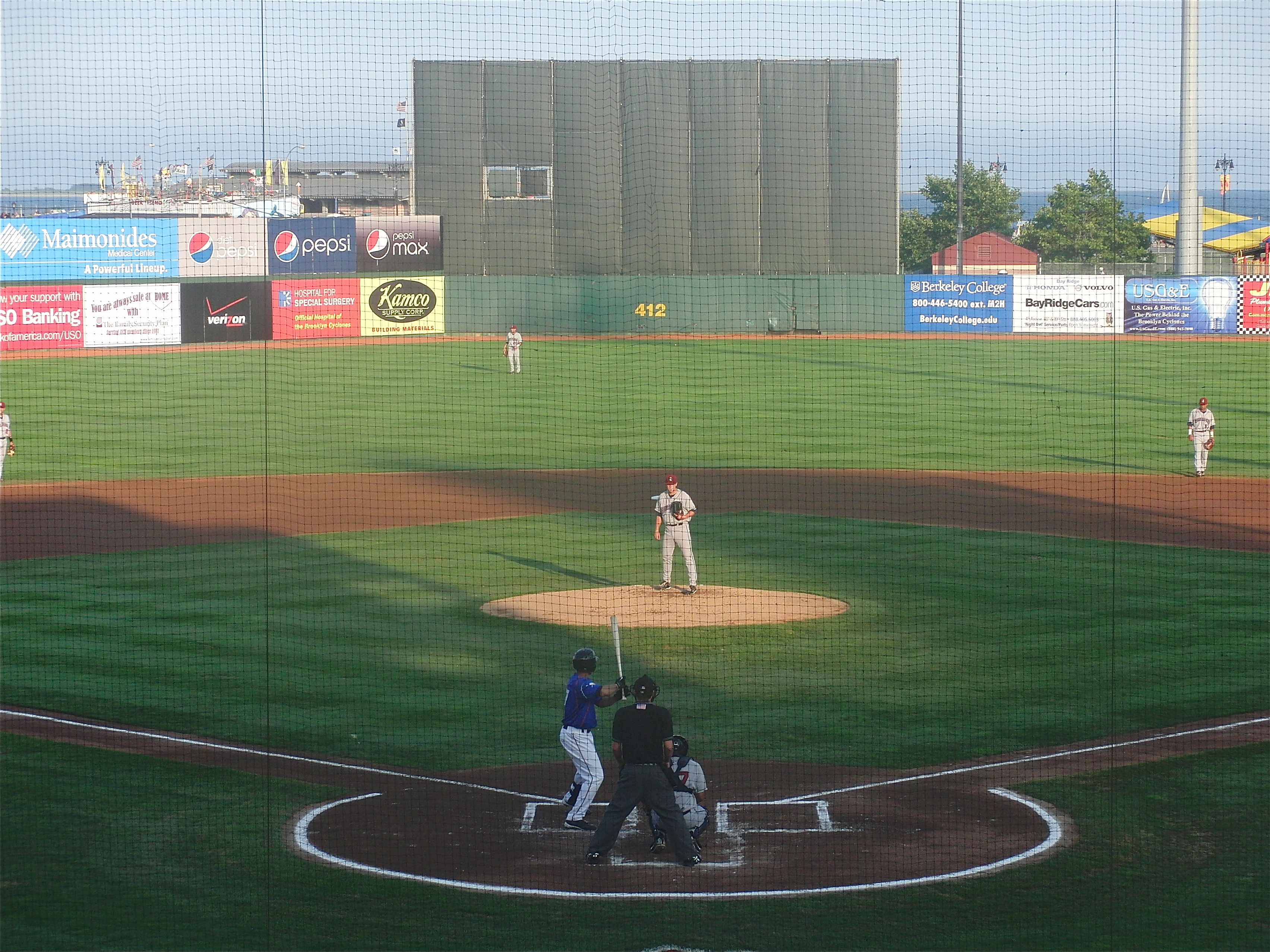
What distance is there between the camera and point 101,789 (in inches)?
424

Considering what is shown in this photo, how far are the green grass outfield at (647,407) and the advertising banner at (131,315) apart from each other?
0.74 m

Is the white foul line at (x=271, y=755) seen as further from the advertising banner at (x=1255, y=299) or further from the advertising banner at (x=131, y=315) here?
the advertising banner at (x=1255, y=299)

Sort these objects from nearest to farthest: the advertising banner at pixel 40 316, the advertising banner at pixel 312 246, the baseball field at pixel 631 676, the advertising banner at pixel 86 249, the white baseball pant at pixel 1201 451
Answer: the baseball field at pixel 631 676, the white baseball pant at pixel 1201 451, the advertising banner at pixel 40 316, the advertising banner at pixel 86 249, the advertising banner at pixel 312 246

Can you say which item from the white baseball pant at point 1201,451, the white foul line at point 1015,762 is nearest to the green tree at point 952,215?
the white baseball pant at point 1201,451

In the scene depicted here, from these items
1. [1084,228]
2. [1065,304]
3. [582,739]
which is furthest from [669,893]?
[1084,228]

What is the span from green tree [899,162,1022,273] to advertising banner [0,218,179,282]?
31279mm

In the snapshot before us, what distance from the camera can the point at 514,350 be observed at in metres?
40.0

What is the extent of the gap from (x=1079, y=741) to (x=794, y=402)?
2533cm

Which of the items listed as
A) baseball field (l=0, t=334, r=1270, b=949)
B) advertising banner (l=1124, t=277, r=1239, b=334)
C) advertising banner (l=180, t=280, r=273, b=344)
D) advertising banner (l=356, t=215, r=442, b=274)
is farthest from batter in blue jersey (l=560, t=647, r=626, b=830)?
advertising banner (l=356, t=215, r=442, b=274)

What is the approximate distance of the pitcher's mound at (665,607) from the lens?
16.0 m

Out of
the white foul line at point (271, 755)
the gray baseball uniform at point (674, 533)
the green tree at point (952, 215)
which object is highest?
the green tree at point (952, 215)

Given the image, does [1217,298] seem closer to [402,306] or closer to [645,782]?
[402,306]

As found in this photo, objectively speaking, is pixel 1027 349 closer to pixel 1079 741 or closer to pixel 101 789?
pixel 1079 741

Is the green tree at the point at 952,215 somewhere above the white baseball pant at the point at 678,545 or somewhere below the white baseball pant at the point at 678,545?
above
